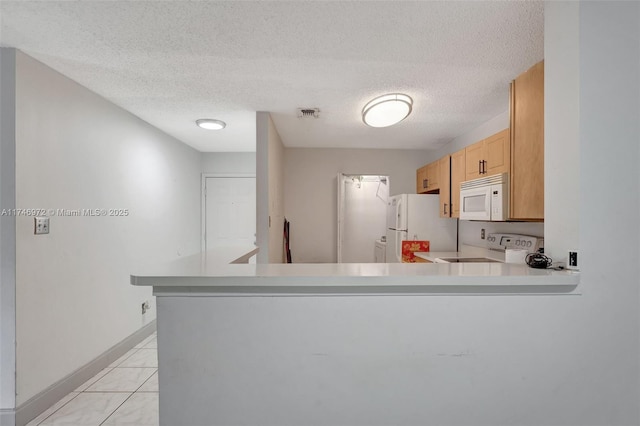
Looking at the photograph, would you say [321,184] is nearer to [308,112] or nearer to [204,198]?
[308,112]

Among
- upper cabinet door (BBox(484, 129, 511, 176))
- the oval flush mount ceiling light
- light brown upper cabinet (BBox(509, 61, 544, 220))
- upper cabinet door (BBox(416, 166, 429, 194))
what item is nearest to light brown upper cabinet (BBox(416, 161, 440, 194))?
upper cabinet door (BBox(416, 166, 429, 194))

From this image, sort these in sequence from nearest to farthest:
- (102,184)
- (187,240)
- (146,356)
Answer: (102,184) → (146,356) → (187,240)

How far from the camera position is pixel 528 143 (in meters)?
1.70

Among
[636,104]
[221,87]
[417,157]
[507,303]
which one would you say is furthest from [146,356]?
[417,157]

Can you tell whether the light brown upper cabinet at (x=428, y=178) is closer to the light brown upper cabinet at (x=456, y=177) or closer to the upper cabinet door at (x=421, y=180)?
the upper cabinet door at (x=421, y=180)

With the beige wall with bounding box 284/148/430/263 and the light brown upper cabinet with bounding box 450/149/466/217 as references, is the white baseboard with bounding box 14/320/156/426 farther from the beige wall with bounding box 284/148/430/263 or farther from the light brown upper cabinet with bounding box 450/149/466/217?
the light brown upper cabinet with bounding box 450/149/466/217

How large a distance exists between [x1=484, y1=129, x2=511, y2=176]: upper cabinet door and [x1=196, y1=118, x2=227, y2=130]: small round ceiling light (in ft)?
8.35

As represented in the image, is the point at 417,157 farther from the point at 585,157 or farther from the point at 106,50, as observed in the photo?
the point at 106,50

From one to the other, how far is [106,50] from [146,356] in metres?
2.57

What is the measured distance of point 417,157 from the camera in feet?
14.3

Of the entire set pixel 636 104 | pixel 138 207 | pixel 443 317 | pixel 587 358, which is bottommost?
pixel 587 358

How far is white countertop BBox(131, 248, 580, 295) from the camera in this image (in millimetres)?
1063

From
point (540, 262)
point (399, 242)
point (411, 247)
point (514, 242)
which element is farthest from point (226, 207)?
point (540, 262)

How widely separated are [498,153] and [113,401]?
11.1 feet
